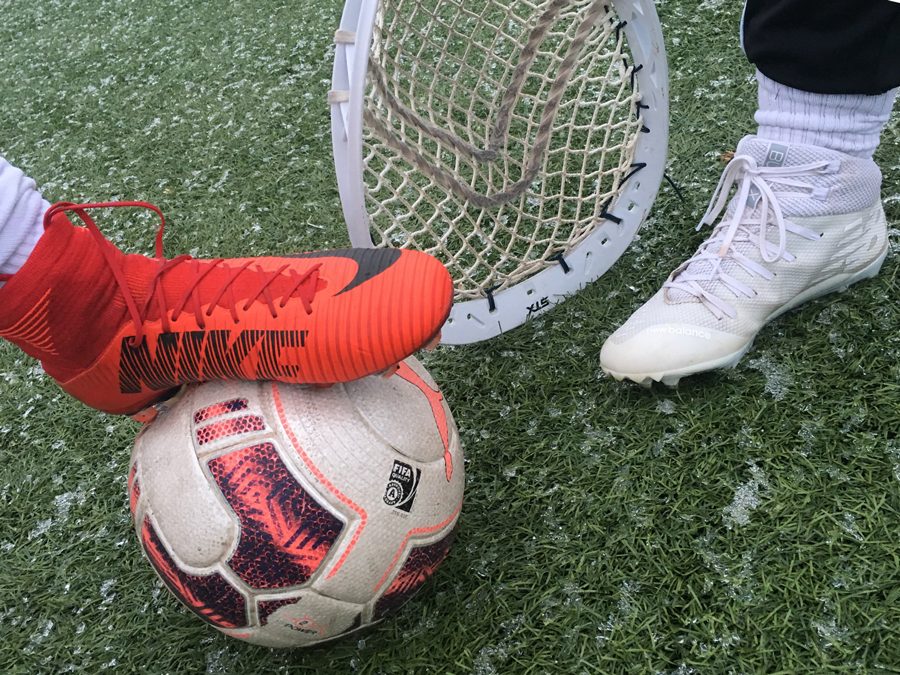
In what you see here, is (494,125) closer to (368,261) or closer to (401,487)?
(368,261)

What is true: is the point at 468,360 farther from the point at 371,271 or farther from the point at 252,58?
the point at 252,58

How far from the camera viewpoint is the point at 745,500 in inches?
41.5

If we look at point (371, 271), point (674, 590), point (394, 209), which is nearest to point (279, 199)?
point (394, 209)

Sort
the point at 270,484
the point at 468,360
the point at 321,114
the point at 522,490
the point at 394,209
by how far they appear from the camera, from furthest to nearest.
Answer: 1. the point at 321,114
2. the point at 394,209
3. the point at 468,360
4. the point at 522,490
5. the point at 270,484

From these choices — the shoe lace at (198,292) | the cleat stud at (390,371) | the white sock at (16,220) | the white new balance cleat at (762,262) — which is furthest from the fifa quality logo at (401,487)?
the white sock at (16,220)

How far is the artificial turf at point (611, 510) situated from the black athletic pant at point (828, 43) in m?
0.38

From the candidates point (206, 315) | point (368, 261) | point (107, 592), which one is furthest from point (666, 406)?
point (107, 592)

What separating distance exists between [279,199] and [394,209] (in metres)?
0.44

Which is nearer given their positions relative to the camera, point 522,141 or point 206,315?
Answer: point 206,315

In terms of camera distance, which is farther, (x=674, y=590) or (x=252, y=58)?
(x=252, y=58)

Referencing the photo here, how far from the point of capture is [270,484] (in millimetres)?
906

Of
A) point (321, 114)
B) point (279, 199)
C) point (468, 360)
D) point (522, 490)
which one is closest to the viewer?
point (522, 490)

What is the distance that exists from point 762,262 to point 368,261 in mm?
672

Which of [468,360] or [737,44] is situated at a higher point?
[737,44]
